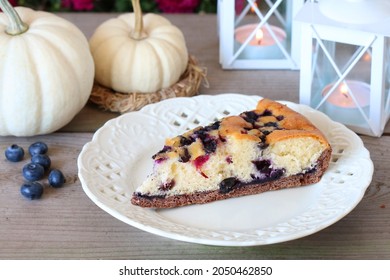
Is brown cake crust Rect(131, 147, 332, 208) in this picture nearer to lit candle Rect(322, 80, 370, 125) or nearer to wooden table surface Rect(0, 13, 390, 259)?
wooden table surface Rect(0, 13, 390, 259)

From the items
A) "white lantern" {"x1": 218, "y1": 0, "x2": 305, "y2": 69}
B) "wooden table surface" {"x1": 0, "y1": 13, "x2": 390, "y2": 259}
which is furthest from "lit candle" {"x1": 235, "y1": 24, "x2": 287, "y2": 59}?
"wooden table surface" {"x1": 0, "y1": 13, "x2": 390, "y2": 259}

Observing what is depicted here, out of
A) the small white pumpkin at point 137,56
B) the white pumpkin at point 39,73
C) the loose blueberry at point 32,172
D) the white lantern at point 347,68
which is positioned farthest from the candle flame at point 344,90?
the loose blueberry at point 32,172

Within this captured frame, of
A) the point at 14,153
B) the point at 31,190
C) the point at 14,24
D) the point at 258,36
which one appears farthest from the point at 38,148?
the point at 258,36

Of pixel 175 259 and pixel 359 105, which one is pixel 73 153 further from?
pixel 359 105

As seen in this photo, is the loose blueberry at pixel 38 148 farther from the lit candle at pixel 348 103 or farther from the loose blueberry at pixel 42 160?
the lit candle at pixel 348 103

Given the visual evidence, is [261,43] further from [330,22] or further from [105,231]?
[105,231]

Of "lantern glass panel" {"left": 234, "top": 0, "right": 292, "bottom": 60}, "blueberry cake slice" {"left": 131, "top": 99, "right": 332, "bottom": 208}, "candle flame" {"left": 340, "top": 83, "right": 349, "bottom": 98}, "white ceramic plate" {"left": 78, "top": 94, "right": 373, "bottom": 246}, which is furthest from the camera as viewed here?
"lantern glass panel" {"left": 234, "top": 0, "right": 292, "bottom": 60}
